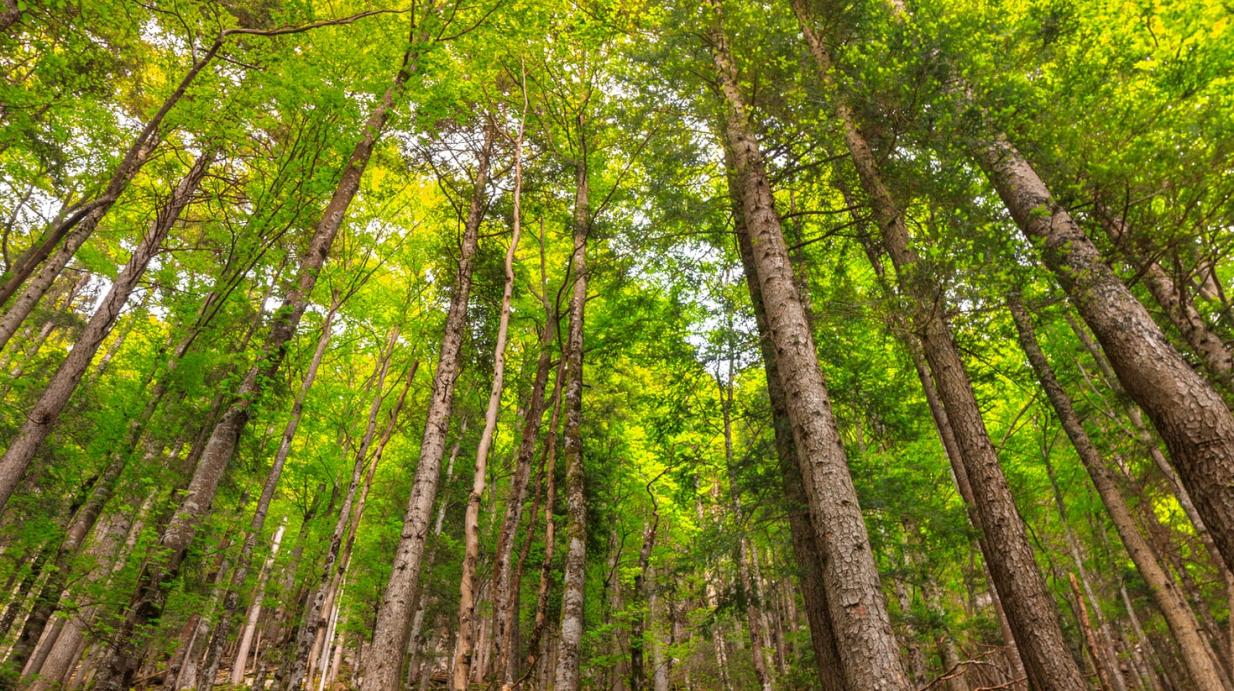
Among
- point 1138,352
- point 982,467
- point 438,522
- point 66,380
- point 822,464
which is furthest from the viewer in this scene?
point 438,522

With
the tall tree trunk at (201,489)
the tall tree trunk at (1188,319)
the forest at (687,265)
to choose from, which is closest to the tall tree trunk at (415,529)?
the forest at (687,265)

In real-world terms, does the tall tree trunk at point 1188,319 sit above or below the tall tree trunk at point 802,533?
above

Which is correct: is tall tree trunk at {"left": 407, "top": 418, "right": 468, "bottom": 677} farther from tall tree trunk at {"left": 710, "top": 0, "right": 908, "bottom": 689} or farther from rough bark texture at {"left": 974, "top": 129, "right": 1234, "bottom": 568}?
rough bark texture at {"left": 974, "top": 129, "right": 1234, "bottom": 568}

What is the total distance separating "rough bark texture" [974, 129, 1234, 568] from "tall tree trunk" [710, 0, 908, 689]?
2.82 metres

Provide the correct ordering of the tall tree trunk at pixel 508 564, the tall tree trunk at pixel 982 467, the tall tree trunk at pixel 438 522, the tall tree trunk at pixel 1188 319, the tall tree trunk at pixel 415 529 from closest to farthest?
the tall tree trunk at pixel 508 564 → the tall tree trunk at pixel 982 467 → the tall tree trunk at pixel 1188 319 → the tall tree trunk at pixel 415 529 → the tall tree trunk at pixel 438 522

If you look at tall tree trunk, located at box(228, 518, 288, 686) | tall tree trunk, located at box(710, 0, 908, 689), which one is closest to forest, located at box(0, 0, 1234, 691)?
tall tree trunk, located at box(710, 0, 908, 689)

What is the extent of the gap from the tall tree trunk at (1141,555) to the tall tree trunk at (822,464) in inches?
156

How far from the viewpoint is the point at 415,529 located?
26.5 ft

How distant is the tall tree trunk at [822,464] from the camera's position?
4438mm

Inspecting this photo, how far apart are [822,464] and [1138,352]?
3.90 metres

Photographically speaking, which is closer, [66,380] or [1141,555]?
[66,380]

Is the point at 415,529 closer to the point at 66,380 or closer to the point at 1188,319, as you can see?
the point at 66,380

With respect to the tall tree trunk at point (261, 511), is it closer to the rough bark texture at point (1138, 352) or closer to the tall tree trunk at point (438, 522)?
the tall tree trunk at point (438, 522)

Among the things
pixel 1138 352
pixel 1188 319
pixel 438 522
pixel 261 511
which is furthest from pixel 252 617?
pixel 1188 319
